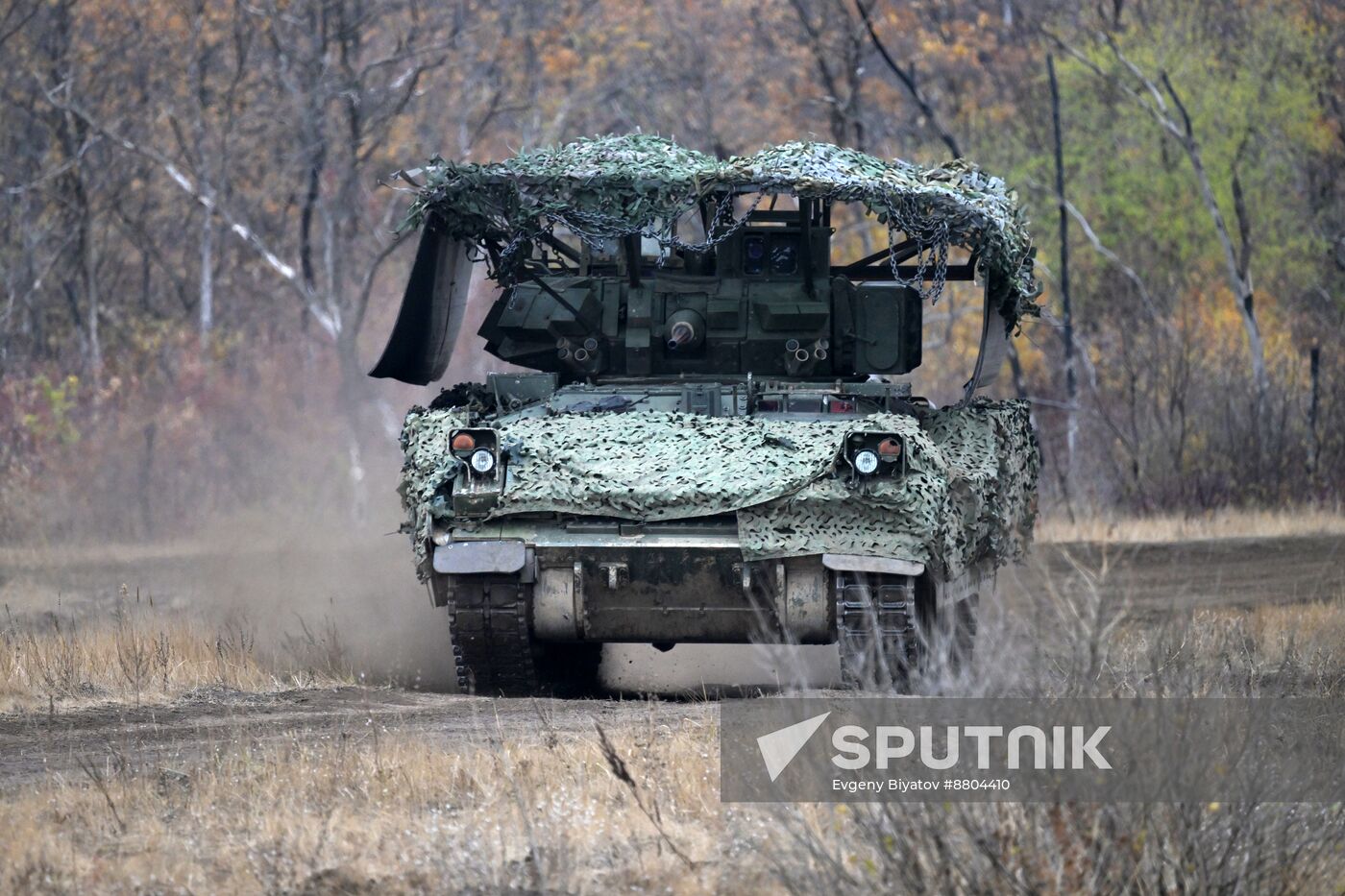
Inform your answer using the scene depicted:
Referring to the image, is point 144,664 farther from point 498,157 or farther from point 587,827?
point 498,157

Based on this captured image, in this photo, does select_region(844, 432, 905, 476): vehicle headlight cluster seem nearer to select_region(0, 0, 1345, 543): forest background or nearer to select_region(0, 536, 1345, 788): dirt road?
select_region(0, 536, 1345, 788): dirt road

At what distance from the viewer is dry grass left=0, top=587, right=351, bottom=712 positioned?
1061cm

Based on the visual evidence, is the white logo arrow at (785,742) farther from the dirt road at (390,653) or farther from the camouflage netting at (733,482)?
the camouflage netting at (733,482)

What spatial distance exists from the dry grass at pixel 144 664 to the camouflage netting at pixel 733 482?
1543 millimetres

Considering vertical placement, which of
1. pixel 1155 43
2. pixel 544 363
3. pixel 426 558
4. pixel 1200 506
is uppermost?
pixel 1155 43

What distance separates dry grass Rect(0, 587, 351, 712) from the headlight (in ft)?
6.18

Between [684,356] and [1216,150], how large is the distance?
18088 millimetres

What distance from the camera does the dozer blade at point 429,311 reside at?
12969 mm

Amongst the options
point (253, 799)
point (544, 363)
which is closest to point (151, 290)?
point (544, 363)

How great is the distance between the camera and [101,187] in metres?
27.2

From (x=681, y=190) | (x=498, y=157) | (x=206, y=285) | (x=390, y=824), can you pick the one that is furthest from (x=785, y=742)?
(x=498, y=157)

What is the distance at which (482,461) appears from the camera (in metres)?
10.2

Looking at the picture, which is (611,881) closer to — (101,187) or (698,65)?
(101,187)

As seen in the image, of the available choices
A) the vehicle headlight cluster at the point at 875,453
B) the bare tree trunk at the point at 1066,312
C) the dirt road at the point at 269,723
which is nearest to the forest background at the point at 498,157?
the bare tree trunk at the point at 1066,312
